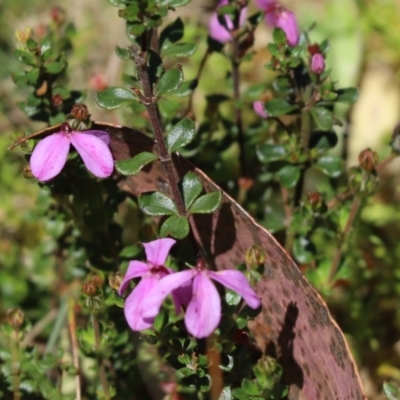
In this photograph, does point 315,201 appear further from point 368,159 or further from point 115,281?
point 115,281

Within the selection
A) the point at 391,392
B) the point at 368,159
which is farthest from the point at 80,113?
the point at 391,392

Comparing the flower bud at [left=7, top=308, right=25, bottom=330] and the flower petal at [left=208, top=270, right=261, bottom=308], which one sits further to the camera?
the flower bud at [left=7, top=308, right=25, bottom=330]

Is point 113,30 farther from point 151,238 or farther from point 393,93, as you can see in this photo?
point 151,238

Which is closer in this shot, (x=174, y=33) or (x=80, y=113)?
(x=80, y=113)

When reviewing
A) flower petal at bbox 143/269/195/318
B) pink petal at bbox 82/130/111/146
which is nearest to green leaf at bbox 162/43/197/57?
pink petal at bbox 82/130/111/146

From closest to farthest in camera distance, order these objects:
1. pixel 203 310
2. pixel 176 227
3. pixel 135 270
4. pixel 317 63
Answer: pixel 203 310 → pixel 135 270 → pixel 176 227 → pixel 317 63

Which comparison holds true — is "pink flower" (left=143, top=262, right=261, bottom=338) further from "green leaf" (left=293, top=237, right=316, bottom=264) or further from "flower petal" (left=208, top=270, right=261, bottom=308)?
"green leaf" (left=293, top=237, right=316, bottom=264)
